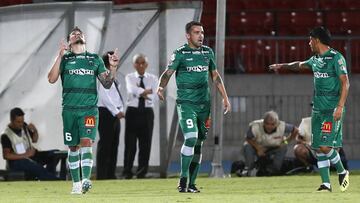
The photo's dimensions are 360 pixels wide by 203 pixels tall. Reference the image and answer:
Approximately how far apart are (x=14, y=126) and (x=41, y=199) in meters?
7.21

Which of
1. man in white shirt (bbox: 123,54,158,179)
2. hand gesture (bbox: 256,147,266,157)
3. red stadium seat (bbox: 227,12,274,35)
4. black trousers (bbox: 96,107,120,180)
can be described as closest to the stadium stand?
red stadium seat (bbox: 227,12,274,35)

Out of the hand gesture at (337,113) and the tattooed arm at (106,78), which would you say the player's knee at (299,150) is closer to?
the hand gesture at (337,113)

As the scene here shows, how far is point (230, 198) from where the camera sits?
16.1 metres

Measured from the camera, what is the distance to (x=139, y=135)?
24.0m

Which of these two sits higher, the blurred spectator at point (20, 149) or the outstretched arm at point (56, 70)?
the outstretched arm at point (56, 70)

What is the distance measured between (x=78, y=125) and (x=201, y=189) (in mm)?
2556

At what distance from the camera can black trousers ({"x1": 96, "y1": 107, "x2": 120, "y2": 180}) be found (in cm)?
2355

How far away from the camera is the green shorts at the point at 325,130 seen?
58.0 ft

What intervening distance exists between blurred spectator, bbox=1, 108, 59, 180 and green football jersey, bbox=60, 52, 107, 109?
5613 millimetres

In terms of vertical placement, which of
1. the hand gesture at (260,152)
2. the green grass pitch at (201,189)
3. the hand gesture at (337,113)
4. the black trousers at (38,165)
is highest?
the hand gesture at (337,113)

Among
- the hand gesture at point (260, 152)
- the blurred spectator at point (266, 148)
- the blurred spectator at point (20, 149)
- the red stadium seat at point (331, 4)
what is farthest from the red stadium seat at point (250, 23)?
the blurred spectator at point (20, 149)

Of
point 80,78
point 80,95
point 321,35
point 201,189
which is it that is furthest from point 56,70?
point 321,35

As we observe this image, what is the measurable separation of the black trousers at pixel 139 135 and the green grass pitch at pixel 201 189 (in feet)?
2.94

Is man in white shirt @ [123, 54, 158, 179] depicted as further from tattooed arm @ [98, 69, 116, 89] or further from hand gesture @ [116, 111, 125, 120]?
tattooed arm @ [98, 69, 116, 89]
